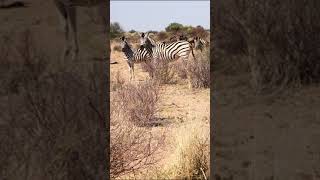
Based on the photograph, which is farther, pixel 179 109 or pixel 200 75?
pixel 200 75

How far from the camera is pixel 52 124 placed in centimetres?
260

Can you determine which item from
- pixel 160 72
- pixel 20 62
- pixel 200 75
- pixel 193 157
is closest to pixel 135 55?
pixel 160 72

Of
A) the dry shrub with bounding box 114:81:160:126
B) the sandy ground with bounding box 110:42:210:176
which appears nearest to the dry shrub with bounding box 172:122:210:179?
the sandy ground with bounding box 110:42:210:176

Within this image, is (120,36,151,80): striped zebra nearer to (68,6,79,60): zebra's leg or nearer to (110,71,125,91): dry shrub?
(110,71,125,91): dry shrub

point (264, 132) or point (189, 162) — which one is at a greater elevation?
point (264, 132)

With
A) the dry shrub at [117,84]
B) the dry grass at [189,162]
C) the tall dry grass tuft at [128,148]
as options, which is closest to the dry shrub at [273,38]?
the tall dry grass tuft at [128,148]

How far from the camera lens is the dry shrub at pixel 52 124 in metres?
2.56

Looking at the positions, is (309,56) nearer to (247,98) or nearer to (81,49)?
(247,98)

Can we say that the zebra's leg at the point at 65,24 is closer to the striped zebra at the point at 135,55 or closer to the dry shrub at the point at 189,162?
the dry shrub at the point at 189,162

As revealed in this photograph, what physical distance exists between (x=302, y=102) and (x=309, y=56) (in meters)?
0.18

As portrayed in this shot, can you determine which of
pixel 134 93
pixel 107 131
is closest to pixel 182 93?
pixel 134 93

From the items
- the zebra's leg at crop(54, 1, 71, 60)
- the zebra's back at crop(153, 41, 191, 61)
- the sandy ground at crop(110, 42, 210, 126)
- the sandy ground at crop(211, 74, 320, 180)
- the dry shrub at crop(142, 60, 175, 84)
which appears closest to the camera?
the sandy ground at crop(211, 74, 320, 180)

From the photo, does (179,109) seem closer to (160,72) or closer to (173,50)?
(160,72)

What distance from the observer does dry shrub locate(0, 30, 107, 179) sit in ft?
8.41
